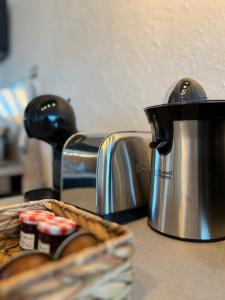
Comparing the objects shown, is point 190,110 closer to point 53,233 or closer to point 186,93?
point 186,93

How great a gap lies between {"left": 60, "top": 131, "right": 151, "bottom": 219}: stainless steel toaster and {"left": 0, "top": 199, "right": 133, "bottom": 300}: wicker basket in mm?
Answer: 260

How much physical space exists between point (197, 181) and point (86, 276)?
1.08 feet

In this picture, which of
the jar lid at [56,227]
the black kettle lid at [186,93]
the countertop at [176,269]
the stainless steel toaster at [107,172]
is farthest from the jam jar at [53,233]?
the black kettle lid at [186,93]

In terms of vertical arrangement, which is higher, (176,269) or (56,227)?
(56,227)

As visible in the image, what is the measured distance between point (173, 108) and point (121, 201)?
0.24 metres

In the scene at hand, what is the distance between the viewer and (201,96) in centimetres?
58

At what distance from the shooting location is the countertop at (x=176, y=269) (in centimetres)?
36

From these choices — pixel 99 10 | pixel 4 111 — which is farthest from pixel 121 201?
pixel 4 111

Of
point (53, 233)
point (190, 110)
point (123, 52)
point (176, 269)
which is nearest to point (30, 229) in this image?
point (53, 233)

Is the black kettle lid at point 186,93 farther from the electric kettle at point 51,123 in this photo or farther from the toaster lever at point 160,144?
the electric kettle at point 51,123

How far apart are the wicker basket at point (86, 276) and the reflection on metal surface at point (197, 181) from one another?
24 centimetres

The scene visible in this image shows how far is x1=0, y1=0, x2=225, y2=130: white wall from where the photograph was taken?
713 millimetres

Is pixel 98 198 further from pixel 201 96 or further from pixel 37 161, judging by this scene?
pixel 37 161

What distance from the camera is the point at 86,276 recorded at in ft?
0.79
